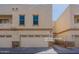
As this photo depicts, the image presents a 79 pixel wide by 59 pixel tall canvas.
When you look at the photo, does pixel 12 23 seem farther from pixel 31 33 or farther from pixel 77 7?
pixel 77 7

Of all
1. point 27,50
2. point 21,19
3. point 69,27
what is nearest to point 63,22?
point 69,27

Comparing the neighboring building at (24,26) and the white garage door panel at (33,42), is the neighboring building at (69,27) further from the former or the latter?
the white garage door panel at (33,42)

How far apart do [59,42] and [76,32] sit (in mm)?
569

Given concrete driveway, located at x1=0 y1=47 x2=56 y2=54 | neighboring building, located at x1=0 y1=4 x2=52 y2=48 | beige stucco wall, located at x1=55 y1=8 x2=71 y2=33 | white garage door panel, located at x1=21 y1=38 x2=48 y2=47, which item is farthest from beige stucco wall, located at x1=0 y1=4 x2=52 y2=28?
concrete driveway, located at x1=0 y1=47 x2=56 y2=54

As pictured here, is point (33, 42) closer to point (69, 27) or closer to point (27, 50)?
point (27, 50)

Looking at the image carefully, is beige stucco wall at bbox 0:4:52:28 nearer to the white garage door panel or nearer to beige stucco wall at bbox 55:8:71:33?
beige stucco wall at bbox 55:8:71:33

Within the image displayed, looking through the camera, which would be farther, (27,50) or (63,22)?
(27,50)

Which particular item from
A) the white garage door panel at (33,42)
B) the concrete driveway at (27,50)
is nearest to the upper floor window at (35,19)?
the white garage door panel at (33,42)

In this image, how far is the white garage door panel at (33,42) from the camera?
5.04 metres

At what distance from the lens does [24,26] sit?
5.04 meters

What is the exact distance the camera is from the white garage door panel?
5.04m

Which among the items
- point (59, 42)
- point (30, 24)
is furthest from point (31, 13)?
point (59, 42)

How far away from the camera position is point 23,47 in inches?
202

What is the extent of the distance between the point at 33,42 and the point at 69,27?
99 centimetres
